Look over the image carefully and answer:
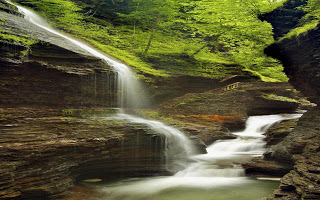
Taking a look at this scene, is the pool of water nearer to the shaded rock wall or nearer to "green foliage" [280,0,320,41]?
the shaded rock wall

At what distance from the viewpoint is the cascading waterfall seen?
27.3 feet

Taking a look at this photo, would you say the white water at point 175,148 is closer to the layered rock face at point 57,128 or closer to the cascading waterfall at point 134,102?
the cascading waterfall at point 134,102

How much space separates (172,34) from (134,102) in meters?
8.63

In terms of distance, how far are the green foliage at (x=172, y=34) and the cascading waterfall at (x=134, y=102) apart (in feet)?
4.01

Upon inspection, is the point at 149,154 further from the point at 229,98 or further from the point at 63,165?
the point at 229,98

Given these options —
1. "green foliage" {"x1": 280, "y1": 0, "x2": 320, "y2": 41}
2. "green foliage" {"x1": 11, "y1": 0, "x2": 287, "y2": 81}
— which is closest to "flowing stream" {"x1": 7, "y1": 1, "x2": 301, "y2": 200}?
"green foliage" {"x1": 280, "y1": 0, "x2": 320, "y2": 41}

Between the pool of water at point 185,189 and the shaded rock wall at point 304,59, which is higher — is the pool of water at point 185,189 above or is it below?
below

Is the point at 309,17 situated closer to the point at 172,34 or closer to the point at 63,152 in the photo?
the point at 63,152

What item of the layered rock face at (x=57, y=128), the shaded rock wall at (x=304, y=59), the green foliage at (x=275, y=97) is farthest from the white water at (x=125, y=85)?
the green foliage at (x=275, y=97)

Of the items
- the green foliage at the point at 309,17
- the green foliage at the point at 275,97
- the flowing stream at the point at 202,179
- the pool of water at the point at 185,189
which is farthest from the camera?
the green foliage at the point at 275,97

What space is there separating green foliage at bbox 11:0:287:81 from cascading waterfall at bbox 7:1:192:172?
122 centimetres

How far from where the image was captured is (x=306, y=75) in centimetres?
743

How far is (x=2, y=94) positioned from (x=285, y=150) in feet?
32.3

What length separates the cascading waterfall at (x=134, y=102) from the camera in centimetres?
833
